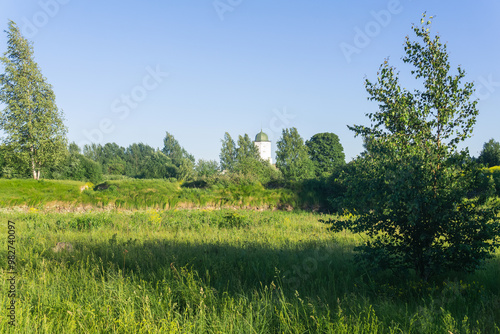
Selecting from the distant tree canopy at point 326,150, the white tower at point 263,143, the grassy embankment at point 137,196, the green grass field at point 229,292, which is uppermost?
the white tower at point 263,143

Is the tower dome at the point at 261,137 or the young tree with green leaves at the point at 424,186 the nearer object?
the young tree with green leaves at the point at 424,186

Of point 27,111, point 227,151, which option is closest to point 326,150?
point 227,151

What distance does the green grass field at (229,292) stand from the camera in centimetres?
352

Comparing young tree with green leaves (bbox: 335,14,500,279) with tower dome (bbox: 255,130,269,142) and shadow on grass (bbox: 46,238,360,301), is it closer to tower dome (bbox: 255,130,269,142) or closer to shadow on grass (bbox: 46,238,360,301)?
shadow on grass (bbox: 46,238,360,301)

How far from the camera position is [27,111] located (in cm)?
2550

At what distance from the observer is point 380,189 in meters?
4.77

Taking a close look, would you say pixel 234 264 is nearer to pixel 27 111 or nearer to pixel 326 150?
pixel 27 111

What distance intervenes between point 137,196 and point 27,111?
601 inches

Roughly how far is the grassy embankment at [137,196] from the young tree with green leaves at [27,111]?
27.8ft

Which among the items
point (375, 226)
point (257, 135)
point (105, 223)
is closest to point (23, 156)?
point (105, 223)

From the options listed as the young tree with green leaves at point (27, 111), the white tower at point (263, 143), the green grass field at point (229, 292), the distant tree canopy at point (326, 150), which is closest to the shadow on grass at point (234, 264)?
the green grass field at point (229, 292)

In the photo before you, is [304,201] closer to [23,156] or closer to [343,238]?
[343,238]

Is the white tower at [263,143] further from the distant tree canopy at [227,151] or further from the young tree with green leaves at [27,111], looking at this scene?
the young tree with green leaves at [27,111]

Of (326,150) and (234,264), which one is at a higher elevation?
(326,150)
